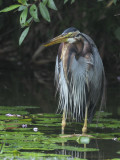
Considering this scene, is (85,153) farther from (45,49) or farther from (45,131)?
(45,49)

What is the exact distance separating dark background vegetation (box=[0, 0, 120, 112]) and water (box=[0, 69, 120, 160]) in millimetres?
465

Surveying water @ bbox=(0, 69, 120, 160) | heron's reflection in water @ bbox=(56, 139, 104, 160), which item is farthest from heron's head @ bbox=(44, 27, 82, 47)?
heron's reflection in water @ bbox=(56, 139, 104, 160)

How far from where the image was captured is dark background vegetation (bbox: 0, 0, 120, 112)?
9367 millimetres

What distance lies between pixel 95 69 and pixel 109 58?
7.25 meters

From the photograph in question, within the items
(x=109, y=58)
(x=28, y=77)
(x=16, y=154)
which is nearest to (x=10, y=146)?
(x=16, y=154)

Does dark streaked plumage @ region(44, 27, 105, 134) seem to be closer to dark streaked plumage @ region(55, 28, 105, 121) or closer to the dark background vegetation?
→ dark streaked plumage @ region(55, 28, 105, 121)

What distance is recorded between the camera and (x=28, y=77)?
11.5 m

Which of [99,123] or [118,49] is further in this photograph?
[118,49]

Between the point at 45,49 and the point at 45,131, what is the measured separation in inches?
345

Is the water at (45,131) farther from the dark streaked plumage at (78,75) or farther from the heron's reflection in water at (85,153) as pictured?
the dark streaked plumage at (78,75)

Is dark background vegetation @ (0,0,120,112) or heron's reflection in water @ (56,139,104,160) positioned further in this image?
dark background vegetation @ (0,0,120,112)

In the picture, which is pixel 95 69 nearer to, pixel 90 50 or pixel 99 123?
pixel 90 50

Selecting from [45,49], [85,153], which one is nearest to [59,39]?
[85,153]

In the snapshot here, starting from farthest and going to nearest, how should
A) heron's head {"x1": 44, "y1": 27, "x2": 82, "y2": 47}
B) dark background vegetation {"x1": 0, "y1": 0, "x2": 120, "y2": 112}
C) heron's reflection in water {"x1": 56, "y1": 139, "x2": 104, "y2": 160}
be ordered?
dark background vegetation {"x1": 0, "y1": 0, "x2": 120, "y2": 112}
heron's head {"x1": 44, "y1": 27, "x2": 82, "y2": 47}
heron's reflection in water {"x1": 56, "y1": 139, "x2": 104, "y2": 160}
